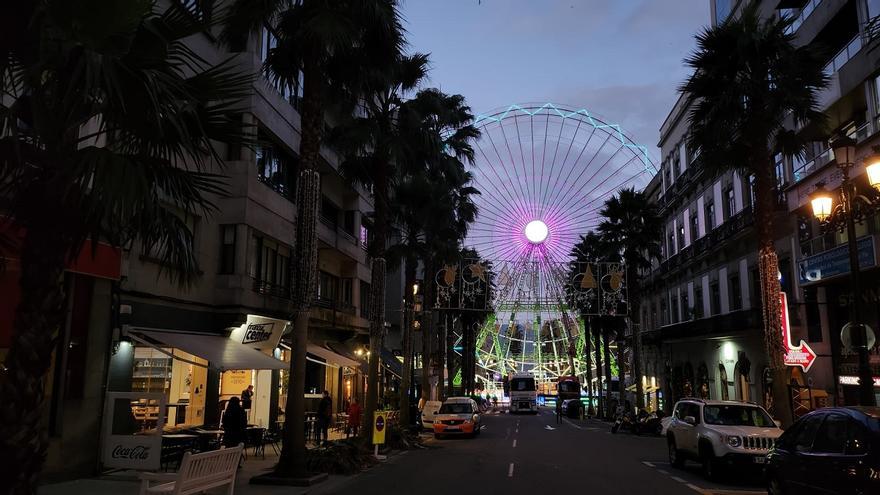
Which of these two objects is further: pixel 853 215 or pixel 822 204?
pixel 822 204

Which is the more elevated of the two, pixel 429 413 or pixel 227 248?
pixel 227 248

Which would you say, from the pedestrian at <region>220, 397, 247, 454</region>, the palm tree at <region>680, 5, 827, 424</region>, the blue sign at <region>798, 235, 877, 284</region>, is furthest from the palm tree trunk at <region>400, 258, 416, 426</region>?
the blue sign at <region>798, 235, 877, 284</region>

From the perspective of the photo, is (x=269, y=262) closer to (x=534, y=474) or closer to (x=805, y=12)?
(x=534, y=474)

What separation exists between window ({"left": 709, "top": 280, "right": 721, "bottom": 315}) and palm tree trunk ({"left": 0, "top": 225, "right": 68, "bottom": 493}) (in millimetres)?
37422

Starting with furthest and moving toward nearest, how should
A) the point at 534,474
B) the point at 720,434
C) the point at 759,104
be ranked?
the point at 759,104 < the point at 534,474 < the point at 720,434

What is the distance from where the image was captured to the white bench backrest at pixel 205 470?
9.44 m

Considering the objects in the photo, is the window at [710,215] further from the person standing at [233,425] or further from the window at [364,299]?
the person standing at [233,425]

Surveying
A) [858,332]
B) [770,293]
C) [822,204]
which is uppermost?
[822,204]

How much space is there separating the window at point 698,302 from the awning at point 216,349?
29876mm

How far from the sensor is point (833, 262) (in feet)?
73.7

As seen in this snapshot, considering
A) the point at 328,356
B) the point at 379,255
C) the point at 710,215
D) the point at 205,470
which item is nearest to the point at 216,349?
the point at 379,255

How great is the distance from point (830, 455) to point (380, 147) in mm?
17494

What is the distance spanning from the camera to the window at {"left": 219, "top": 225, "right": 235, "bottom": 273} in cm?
2298

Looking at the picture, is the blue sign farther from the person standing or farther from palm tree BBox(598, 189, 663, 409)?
the person standing
